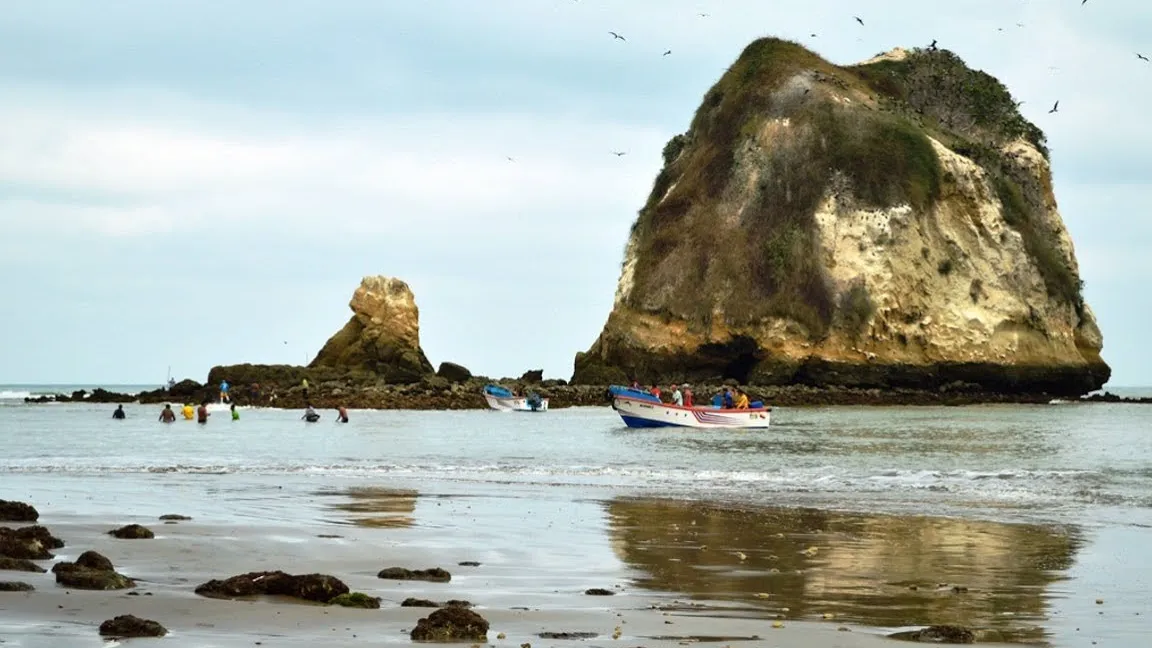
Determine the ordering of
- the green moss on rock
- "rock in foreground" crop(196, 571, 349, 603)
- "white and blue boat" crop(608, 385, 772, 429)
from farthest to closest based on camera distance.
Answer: "white and blue boat" crop(608, 385, 772, 429) < "rock in foreground" crop(196, 571, 349, 603) < the green moss on rock

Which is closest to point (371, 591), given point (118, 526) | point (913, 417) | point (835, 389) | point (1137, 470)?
point (118, 526)

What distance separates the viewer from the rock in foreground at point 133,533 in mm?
14578

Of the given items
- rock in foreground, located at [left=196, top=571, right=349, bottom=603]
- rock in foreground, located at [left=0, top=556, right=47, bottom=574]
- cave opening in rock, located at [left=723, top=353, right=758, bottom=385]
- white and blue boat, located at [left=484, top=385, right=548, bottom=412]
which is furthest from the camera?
cave opening in rock, located at [left=723, top=353, right=758, bottom=385]

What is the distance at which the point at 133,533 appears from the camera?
14633mm

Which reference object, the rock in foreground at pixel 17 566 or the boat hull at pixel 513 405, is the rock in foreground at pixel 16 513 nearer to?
the rock in foreground at pixel 17 566

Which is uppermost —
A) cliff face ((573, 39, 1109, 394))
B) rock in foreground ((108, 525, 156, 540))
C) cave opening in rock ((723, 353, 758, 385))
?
cliff face ((573, 39, 1109, 394))

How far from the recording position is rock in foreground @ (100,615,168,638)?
8.87 metres

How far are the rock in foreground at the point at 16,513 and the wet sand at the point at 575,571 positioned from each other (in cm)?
26

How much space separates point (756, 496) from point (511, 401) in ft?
169

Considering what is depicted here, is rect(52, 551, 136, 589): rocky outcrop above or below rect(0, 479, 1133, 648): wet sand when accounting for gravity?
above

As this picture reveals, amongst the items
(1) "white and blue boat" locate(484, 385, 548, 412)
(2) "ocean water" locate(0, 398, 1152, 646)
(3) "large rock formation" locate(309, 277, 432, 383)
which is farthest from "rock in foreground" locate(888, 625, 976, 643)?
(3) "large rock formation" locate(309, 277, 432, 383)

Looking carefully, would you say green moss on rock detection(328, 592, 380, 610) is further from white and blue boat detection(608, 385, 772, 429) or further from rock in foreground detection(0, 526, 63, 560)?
white and blue boat detection(608, 385, 772, 429)

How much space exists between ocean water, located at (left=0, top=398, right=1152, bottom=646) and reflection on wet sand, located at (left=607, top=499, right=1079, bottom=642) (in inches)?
1.7

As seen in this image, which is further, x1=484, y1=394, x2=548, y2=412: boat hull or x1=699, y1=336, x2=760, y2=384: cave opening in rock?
x1=699, y1=336, x2=760, y2=384: cave opening in rock
